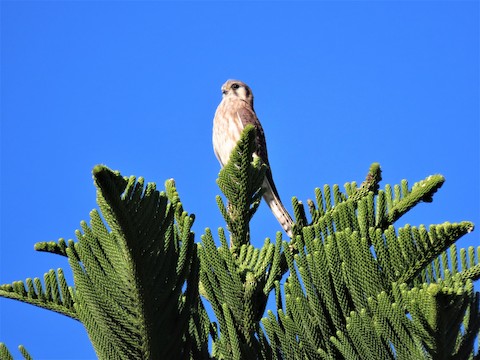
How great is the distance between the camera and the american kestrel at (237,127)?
25.1 ft

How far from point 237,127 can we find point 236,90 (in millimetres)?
1354

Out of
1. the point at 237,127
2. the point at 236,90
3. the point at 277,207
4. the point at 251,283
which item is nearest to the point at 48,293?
the point at 251,283

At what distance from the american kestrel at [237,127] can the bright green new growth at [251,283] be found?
442cm

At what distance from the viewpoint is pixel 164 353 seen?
2.29 metres

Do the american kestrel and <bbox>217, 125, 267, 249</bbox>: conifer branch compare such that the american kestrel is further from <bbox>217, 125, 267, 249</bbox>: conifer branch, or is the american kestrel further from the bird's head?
<bbox>217, 125, 267, 249</bbox>: conifer branch

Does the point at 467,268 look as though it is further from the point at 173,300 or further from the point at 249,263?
the point at 173,300

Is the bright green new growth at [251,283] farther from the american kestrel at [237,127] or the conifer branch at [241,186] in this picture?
the american kestrel at [237,127]

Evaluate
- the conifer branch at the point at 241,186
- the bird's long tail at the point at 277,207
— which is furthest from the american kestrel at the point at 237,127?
the conifer branch at the point at 241,186

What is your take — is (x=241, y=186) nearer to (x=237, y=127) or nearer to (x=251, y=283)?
(x=251, y=283)

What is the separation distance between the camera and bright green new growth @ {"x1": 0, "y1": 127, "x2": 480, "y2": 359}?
7.07 ft

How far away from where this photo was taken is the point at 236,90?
9930 millimetres

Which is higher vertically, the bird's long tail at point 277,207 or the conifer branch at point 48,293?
the bird's long tail at point 277,207

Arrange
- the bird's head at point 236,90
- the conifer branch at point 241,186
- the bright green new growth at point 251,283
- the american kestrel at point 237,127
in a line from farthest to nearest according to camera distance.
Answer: the bird's head at point 236,90
the american kestrel at point 237,127
the conifer branch at point 241,186
the bright green new growth at point 251,283

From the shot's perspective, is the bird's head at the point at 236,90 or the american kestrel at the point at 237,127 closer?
the american kestrel at the point at 237,127
